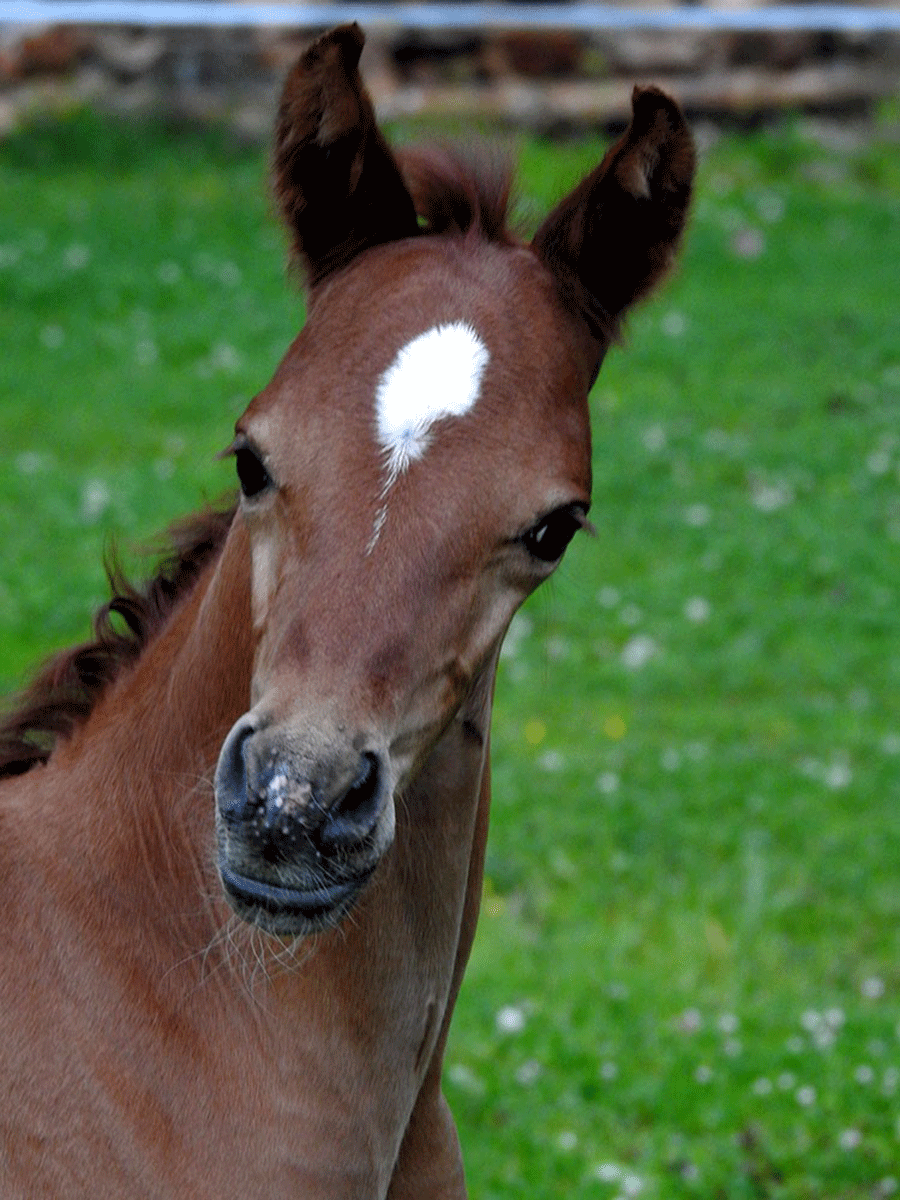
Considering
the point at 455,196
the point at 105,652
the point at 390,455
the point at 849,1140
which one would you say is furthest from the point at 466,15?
the point at 390,455

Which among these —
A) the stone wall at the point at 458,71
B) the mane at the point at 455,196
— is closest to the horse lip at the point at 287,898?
the mane at the point at 455,196

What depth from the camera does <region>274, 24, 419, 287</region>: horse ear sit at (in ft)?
7.50

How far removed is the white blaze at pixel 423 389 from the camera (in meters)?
2.06

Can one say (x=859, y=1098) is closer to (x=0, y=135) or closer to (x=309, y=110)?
(x=309, y=110)

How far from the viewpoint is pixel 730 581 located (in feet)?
22.3

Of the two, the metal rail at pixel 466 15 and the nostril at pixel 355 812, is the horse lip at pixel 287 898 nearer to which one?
the nostril at pixel 355 812

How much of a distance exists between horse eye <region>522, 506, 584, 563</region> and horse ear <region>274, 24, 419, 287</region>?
0.55m

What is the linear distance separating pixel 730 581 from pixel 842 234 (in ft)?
14.7

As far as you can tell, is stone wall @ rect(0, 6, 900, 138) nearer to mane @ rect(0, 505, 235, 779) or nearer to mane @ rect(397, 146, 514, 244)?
mane @ rect(397, 146, 514, 244)

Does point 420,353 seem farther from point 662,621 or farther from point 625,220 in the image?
point 662,621

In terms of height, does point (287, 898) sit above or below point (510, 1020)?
above

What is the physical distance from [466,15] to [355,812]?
961 cm

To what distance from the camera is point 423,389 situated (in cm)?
210

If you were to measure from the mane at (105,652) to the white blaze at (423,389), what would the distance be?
0.53 m
